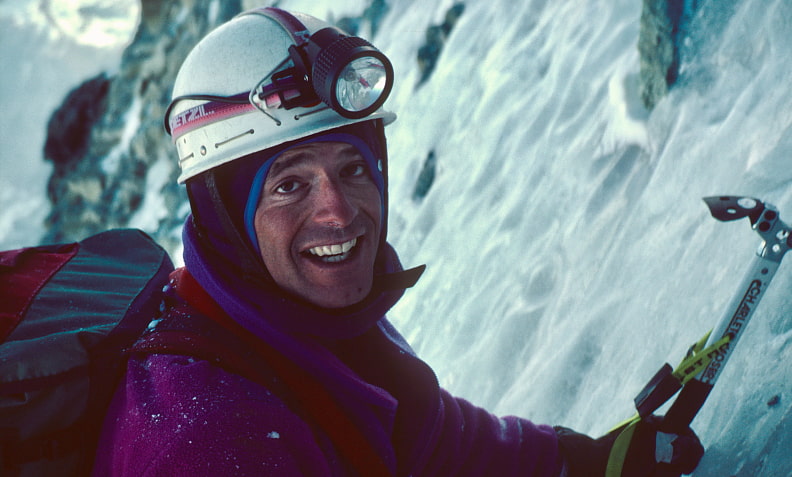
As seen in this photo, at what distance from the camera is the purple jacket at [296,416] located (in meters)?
1.24

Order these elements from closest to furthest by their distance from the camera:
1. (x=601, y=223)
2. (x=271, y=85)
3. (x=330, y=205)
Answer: (x=330, y=205) → (x=271, y=85) → (x=601, y=223)

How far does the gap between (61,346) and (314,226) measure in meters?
0.65

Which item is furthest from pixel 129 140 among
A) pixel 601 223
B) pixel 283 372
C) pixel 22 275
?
pixel 283 372

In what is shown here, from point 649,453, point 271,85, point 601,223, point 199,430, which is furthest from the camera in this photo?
point 601,223

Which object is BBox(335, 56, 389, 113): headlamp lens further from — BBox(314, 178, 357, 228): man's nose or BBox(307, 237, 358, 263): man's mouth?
BBox(307, 237, 358, 263): man's mouth

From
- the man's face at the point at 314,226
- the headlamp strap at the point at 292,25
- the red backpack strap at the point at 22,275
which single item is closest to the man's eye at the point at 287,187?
the man's face at the point at 314,226

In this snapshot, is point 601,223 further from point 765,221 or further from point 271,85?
point 271,85

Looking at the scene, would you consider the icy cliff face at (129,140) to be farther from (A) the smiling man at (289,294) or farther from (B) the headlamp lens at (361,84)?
(B) the headlamp lens at (361,84)

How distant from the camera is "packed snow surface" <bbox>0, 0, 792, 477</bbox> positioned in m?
2.25

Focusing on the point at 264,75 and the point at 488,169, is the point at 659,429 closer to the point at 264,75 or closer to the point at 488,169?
the point at 264,75

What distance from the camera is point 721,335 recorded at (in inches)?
71.4

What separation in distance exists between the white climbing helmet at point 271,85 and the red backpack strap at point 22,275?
49cm

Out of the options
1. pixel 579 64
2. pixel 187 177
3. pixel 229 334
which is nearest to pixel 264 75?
pixel 187 177

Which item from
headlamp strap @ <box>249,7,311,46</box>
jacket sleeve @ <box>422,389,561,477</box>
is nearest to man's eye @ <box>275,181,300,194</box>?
headlamp strap @ <box>249,7,311,46</box>
